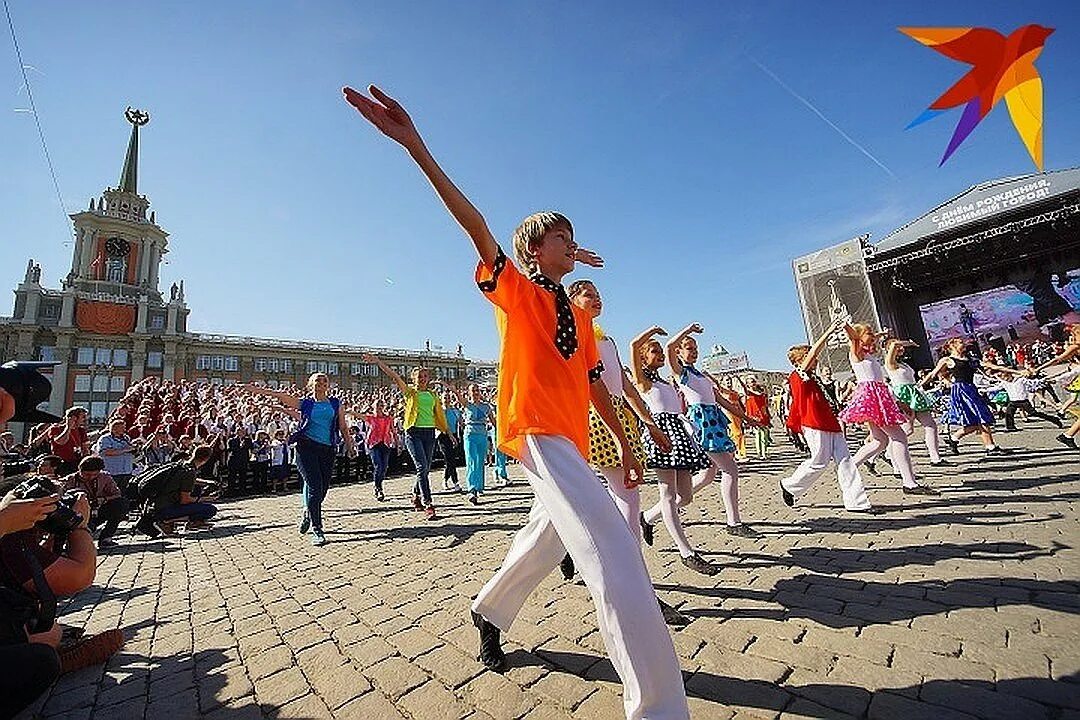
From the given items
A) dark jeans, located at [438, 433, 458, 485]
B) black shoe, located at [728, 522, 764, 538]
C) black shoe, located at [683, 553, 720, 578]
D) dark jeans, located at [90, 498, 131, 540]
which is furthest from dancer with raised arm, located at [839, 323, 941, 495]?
dark jeans, located at [90, 498, 131, 540]

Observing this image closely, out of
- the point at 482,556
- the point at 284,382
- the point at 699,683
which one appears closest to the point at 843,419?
the point at 482,556

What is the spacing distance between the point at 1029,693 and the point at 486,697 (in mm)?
2133

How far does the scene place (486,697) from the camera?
6.92 ft

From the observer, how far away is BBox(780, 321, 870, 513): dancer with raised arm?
17.7 feet

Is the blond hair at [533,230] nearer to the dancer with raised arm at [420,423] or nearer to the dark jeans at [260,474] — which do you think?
the dancer with raised arm at [420,423]

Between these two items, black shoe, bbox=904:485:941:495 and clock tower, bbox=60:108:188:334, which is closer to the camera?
black shoe, bbox=904:485:941:495

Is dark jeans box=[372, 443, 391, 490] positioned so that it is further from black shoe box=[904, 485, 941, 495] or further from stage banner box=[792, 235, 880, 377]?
stage banner box=[792, 235, 880, 377]

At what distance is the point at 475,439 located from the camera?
29.8 feet

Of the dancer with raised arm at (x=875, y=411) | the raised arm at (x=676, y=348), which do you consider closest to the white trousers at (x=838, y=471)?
the dancer with raised arm at (x=875, y=411)

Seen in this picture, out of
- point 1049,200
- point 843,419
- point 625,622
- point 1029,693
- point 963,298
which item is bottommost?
point 1029,693

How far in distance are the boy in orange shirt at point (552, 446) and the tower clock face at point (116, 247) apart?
3569 inches

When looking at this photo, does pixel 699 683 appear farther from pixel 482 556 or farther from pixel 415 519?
pixel 415 519

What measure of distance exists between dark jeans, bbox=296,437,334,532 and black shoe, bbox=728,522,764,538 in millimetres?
4675

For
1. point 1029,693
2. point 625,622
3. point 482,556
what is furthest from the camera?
point 482,556
